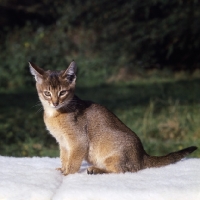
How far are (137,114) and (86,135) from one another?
5.31m

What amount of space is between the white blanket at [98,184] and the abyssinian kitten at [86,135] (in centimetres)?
10

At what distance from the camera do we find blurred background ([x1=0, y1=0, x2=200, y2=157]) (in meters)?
10.2

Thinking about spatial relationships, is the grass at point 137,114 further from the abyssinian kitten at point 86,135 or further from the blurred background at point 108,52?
the abyssinian kitten at point 86,135

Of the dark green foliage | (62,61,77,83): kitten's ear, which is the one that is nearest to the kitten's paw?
(62,61,77,83): kitten's ear

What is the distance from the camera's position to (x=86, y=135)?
3.80 m

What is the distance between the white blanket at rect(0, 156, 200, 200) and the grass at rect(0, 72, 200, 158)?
2160 mm

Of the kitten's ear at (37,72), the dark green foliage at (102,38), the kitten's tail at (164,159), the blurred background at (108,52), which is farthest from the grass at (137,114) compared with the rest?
the kitten's tail at (164,159)

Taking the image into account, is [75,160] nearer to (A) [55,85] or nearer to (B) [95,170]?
(B) [95,170]

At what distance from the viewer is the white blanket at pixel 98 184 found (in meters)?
2.95

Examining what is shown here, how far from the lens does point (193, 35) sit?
11.9 metres

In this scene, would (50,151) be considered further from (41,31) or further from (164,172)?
(41,31)

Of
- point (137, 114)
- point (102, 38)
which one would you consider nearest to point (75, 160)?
point (137, 114)

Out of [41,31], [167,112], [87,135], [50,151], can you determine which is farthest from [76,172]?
[41,31]

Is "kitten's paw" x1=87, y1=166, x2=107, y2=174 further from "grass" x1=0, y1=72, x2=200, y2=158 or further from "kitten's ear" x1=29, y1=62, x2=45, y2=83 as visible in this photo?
"grass" x1=0, y1=72, x2=200, y2=158
